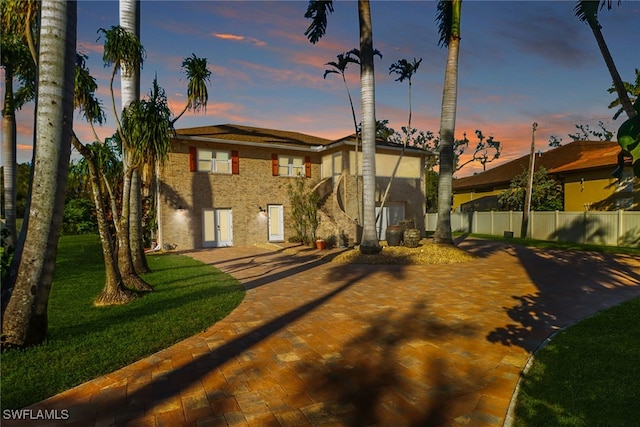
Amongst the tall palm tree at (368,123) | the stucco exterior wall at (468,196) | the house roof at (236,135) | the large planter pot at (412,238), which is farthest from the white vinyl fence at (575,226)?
the house roof at (236,135)

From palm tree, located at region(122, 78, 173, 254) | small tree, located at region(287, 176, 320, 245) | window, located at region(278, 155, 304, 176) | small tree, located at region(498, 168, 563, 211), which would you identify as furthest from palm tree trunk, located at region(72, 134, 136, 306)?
small tree, located at region(498, 168, 563, 211)

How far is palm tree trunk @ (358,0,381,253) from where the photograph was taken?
1252cm

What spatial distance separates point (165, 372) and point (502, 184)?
31.6m

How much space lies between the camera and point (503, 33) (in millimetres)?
13195

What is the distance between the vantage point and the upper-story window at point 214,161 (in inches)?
690

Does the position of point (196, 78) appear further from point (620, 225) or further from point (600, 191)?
point (600, 191)

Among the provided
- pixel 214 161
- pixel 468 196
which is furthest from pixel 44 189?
pixel 468 196

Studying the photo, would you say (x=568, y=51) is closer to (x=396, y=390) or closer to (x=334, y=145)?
(x=334, y=145)

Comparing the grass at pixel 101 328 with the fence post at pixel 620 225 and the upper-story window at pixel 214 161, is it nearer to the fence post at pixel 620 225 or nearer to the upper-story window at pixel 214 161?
the upper-story window at pixel 214 161

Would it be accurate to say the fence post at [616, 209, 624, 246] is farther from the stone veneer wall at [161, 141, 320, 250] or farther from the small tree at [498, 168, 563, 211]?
the stone veneer wall at [161, 141, 320, 250]

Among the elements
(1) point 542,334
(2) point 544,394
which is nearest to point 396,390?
(2) point 544,394

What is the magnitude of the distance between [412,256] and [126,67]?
10.6 m

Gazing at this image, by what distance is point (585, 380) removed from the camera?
342 cm

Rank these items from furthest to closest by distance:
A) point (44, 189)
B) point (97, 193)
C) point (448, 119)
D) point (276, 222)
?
point (276, 222) < point (448, 119) < point (97, 193) < point (44, 189)
